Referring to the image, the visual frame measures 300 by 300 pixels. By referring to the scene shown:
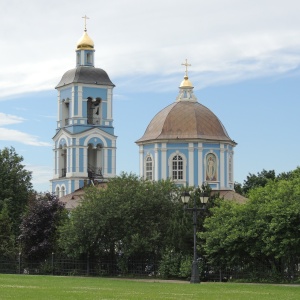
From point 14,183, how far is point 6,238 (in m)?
14.5

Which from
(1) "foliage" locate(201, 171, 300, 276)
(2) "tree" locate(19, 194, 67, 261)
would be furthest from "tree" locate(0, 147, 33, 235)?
(1) "foliage" locate(201, 171, 300, 276)

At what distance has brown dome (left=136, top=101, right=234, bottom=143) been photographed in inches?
2977

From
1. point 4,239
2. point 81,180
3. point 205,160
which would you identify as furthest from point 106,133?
point 4,239

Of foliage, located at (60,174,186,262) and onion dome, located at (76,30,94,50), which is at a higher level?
onion dome, located at (76,30,94,50)

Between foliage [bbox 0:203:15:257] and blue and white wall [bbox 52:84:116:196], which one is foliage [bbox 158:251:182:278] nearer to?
foliage [bbox 0:203:15:257]

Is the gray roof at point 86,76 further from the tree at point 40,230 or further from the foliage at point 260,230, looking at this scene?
the foliage at point 260,230

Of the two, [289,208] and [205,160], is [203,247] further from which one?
[205,160]

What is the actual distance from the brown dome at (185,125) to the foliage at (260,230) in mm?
31007

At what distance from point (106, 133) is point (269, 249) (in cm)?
4730

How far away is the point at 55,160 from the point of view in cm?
8781

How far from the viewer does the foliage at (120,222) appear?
50250 mm

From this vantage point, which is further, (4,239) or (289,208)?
(4,239)

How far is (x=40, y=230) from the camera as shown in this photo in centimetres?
5566

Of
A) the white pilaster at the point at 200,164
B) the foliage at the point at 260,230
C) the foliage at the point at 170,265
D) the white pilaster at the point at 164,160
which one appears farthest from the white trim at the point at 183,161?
the foliage at the point at 260,230
